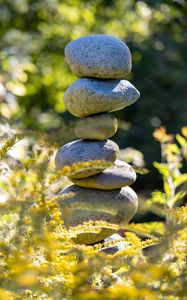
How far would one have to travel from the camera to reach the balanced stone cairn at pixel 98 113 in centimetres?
258

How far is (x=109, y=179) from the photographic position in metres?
2.65

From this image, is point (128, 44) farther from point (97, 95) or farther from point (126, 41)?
point (97, 95)

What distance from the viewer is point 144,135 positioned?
7.04 meters

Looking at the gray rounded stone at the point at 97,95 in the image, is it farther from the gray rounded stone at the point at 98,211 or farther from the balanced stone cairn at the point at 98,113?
the gray rounded stone at the point at 98,211

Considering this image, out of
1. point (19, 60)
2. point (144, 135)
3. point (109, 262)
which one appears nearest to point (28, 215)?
point (109, 262)

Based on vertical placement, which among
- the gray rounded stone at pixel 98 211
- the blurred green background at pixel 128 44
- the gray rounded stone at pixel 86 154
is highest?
the gray rounded stone at pixel 86 154

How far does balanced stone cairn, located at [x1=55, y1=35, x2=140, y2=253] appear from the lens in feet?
8.45

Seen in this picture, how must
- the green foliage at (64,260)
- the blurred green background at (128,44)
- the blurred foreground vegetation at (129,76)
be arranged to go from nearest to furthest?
1. the green foliage at (64,260)
2. the blurred foreground vegetation at (129,76)
3. the blurred green background at (128,44)

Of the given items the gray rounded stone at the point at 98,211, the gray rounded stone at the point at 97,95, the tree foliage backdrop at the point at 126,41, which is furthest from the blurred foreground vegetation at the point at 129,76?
the gray rounded stone at the point at 97,95

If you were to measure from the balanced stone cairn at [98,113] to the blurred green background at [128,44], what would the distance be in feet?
10.4

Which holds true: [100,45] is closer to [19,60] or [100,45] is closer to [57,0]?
[19,60]

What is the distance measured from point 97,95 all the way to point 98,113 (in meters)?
0.14

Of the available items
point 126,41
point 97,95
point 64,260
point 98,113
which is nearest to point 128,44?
point 126,41

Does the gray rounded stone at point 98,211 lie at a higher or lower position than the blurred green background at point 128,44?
higher
